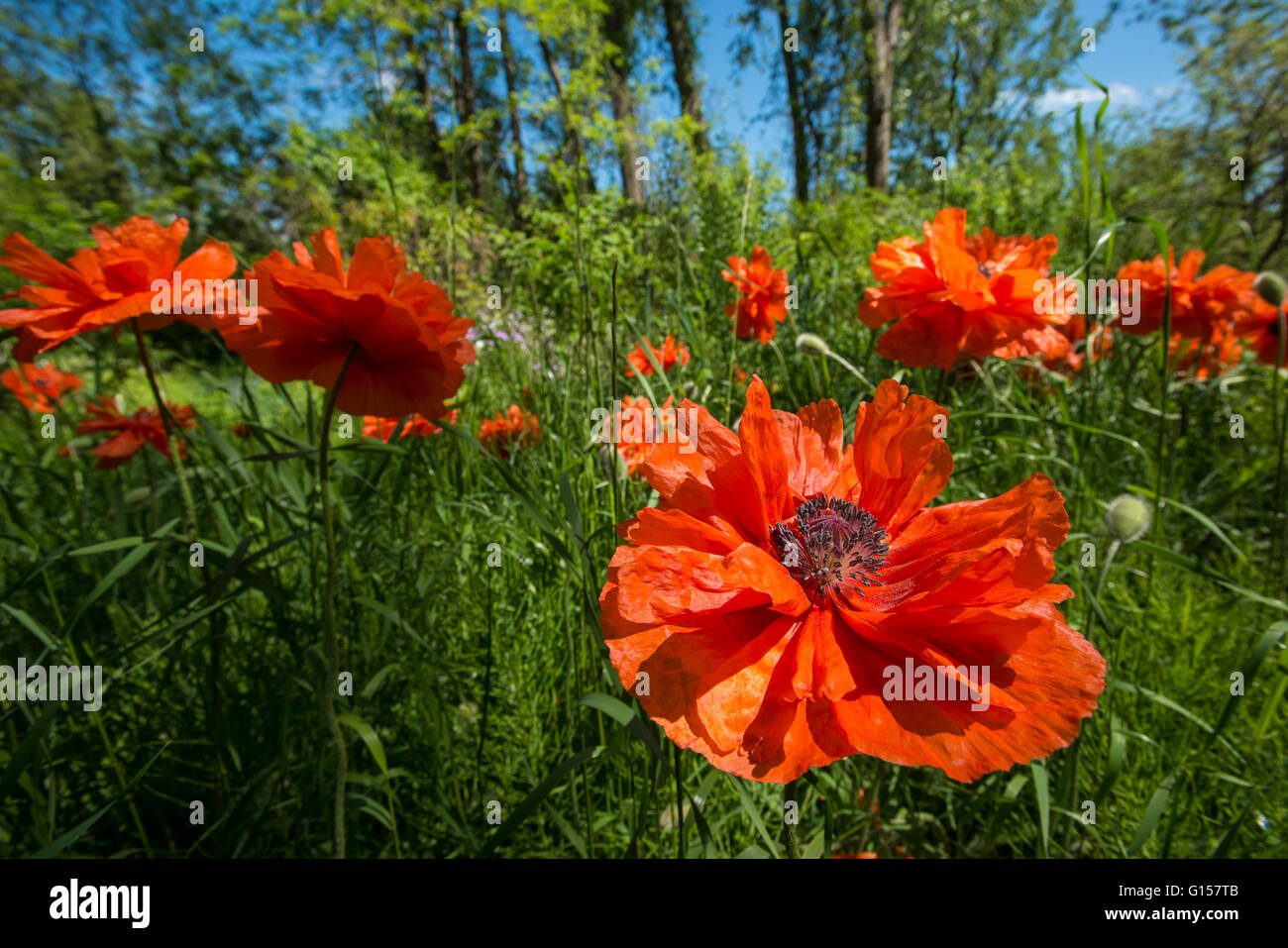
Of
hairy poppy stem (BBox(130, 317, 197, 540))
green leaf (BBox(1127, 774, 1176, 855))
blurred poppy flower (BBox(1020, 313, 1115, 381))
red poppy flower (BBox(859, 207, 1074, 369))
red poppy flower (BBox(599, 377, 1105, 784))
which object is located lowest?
green leaf (BBox(1127, 774, 1176, 855))

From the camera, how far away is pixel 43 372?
2977 mm

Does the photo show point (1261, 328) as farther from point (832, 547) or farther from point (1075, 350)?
point (832, 547)

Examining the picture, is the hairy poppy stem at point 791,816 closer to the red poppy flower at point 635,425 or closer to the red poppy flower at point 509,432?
the red poppy flower at point 635,425

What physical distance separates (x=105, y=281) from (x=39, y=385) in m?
2.33

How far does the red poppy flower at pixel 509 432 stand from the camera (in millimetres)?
1749

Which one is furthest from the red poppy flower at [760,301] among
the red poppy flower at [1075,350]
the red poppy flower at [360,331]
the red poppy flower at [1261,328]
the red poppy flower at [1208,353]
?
the red poppy flower at [1261,328]

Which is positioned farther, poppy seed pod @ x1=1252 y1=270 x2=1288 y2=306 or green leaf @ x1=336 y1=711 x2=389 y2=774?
poppy seed pod @ x1=1252 y1=270 x2=1288 y2=306

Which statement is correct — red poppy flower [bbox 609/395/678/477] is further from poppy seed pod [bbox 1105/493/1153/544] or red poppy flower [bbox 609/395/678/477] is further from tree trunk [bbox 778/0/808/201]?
tree trunk [bbox 778/0/808/201]

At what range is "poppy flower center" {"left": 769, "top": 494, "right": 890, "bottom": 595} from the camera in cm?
68

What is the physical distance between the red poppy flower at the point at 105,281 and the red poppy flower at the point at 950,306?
4.21ft

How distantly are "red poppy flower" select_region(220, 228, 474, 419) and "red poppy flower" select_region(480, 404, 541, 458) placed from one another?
2.36ft

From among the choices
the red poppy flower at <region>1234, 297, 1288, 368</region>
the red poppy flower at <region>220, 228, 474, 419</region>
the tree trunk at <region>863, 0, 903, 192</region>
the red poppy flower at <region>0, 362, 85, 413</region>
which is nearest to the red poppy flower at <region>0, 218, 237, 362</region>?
the red poppy flower at <region>220, 228, 474, 419</region>
